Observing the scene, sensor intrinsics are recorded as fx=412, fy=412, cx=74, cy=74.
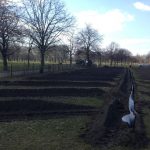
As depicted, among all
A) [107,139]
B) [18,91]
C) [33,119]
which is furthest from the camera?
[18,91]

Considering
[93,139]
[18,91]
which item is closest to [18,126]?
[93,139]

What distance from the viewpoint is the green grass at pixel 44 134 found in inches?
444

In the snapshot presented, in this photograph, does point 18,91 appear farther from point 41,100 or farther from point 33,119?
point 33,119

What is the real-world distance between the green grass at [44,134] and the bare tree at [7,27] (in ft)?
93.5

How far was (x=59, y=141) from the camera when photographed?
39.4ft

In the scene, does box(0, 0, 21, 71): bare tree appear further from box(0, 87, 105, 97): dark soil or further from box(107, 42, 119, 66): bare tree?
box(107, 42, 119, 66): bare tree

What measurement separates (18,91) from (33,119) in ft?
34.5

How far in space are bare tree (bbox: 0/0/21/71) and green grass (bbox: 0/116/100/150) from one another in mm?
28503

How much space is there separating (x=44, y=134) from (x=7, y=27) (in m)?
37.9

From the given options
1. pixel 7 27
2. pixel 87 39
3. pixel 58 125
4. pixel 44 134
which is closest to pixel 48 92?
pixel 58 125

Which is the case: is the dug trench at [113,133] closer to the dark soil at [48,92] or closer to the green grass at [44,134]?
the green grass at [44,134]

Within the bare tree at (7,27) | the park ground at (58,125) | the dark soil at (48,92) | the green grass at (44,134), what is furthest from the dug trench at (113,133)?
the bare tree at (7,27)

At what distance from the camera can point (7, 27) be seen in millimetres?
49656

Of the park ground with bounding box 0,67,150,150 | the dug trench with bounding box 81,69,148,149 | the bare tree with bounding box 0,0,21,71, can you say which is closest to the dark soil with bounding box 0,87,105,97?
the park ground with bounding box 0,67,150,150
